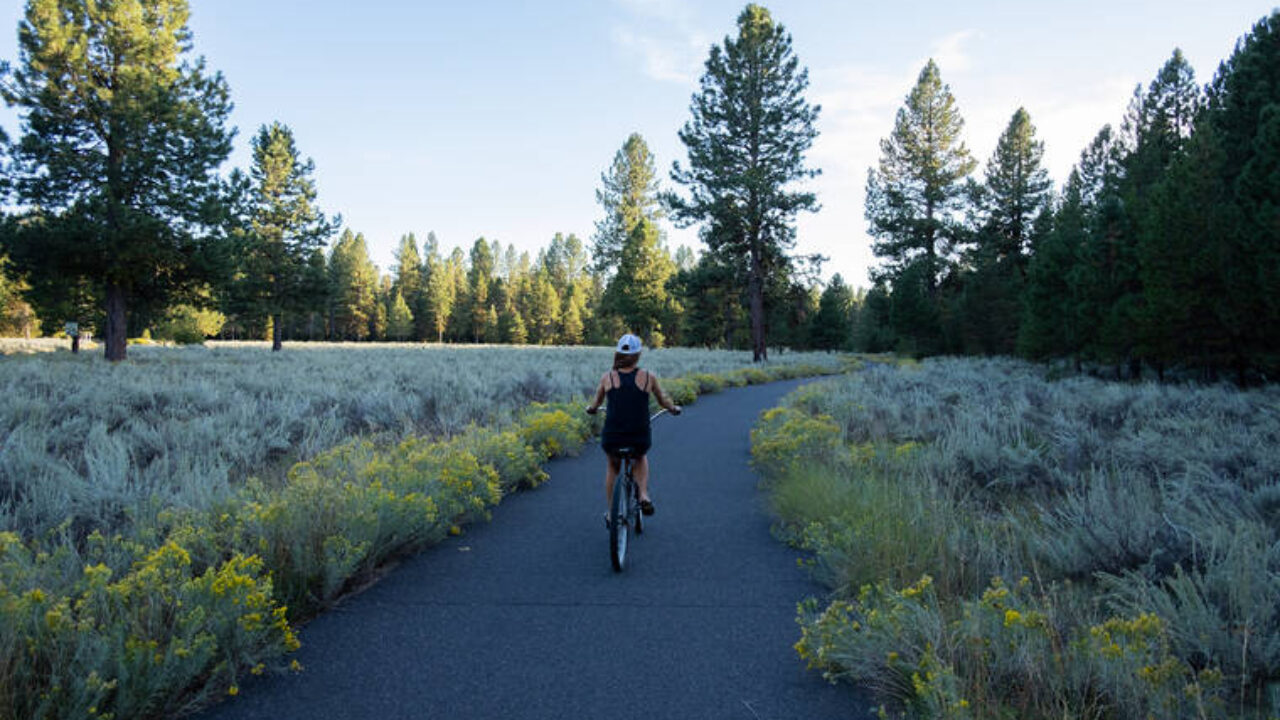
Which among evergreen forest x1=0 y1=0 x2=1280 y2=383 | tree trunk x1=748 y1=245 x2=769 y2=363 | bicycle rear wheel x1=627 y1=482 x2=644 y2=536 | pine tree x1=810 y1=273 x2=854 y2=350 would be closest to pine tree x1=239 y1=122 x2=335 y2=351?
evergreen forest x1=0 y1=0 x2=1280 y2=383

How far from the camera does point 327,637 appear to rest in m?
3.64

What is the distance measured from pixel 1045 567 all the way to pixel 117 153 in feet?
92.7

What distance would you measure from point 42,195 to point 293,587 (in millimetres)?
24409

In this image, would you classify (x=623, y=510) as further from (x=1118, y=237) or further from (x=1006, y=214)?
(x=1006, y=214)

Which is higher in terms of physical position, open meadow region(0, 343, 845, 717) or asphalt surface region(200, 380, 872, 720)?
open meadow region(0, 343, 845, 717)

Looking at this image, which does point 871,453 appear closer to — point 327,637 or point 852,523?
point 852,523

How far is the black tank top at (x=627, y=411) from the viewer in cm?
538

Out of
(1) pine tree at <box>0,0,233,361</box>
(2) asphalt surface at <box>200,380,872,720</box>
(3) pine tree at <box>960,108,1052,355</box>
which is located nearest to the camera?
(2) asphalt surface at <box>200,380,872,720</box>

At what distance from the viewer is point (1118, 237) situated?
2316 cm

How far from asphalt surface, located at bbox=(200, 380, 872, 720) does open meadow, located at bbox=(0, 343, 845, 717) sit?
31 centimetres

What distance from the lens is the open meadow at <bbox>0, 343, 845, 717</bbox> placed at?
8.89 feet

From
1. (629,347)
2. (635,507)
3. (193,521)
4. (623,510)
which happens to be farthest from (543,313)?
(193,521)

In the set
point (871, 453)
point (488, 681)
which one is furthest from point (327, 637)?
point (871, 453)

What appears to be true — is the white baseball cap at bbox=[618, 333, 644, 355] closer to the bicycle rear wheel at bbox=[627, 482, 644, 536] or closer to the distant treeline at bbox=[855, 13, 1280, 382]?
the bicycle rear wheel at bbox=[627, 482, 644, 536]
